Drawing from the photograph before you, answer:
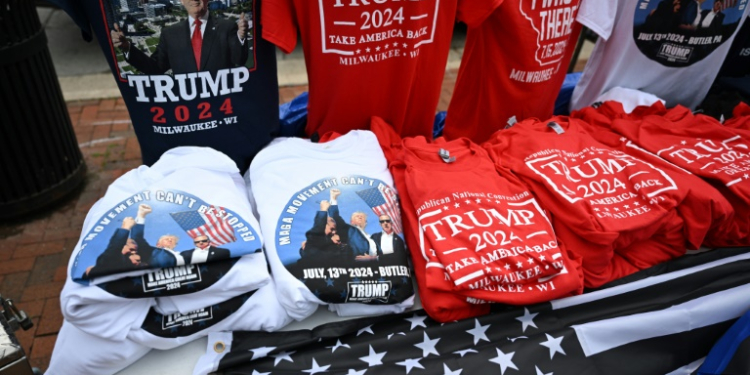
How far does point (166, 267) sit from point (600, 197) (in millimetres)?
1324

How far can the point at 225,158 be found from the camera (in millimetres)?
1619

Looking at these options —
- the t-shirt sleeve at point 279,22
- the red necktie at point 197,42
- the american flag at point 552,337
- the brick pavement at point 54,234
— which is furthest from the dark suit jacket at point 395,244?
the brick pavement at point 54,234

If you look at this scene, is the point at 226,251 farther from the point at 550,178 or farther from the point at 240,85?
the point at 550,178

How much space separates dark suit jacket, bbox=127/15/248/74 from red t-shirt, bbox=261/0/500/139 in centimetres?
12

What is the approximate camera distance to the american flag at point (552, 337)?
1.36m

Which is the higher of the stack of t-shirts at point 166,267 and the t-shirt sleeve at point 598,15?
the t-shirt sleeve at point 598,15

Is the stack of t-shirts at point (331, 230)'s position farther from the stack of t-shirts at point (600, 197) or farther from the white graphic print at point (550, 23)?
the white graphic print at point (550, 23)

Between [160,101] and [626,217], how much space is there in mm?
1541

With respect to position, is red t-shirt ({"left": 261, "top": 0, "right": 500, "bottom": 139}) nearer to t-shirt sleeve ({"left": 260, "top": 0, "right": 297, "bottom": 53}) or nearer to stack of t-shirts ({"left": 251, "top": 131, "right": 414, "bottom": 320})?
t-shirt sleeve ({"left": 260, "top": 0, "right": 297, "bottom": 53})

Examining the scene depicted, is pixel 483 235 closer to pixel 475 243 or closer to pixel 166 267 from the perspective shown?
pixel 475 243

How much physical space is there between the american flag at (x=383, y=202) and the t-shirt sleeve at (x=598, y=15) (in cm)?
111

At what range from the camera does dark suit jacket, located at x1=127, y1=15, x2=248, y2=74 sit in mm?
1513

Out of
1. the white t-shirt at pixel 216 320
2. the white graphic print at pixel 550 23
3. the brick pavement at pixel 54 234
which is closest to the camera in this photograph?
the white t-shirt at pixel 216 320

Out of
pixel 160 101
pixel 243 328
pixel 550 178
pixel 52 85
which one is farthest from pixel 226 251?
pixel 52 85
